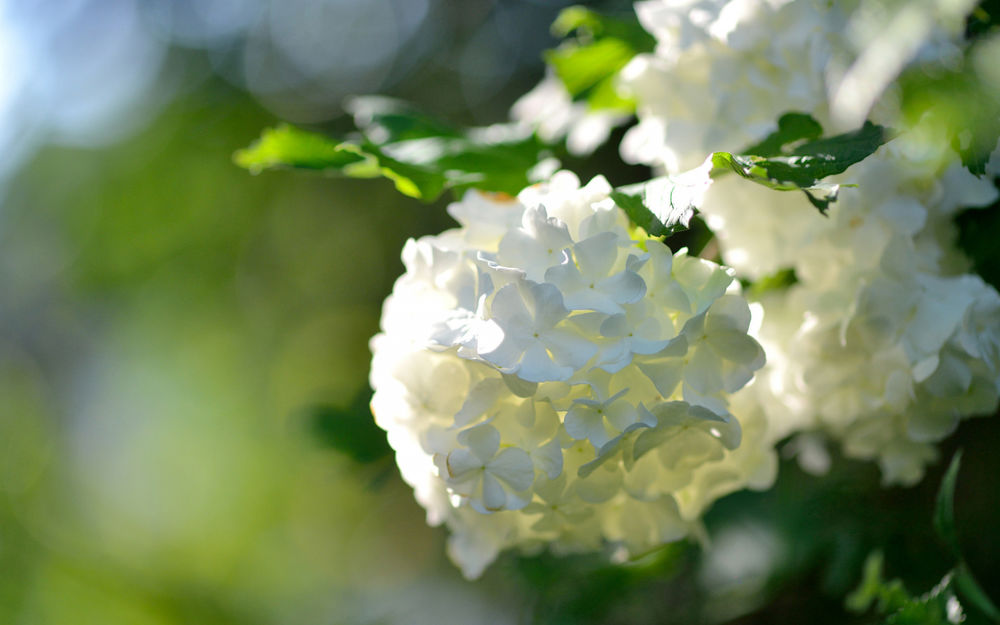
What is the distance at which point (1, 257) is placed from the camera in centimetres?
358

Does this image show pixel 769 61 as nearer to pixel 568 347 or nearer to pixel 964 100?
pixel 964 100

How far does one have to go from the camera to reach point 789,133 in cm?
56

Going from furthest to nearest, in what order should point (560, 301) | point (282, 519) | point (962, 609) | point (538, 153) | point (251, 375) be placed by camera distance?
point (251, 375) < point (282, 519) < point (538, 153) < point (962, 609) < point (560, 301)

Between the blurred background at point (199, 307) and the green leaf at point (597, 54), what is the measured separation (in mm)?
1599

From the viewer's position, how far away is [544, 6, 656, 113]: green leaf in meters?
0.73

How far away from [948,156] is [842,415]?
0.76 ft

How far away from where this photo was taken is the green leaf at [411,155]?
638mm

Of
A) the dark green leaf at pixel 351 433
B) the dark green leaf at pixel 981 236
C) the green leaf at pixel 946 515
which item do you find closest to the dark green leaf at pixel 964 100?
the dark green leaf at pixel 981 236

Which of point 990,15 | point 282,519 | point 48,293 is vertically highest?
point 990,15

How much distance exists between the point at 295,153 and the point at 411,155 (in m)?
0.11

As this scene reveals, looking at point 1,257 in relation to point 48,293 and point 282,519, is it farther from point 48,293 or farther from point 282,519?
point 282,519

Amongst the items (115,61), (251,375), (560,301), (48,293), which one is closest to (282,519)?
(251,375)

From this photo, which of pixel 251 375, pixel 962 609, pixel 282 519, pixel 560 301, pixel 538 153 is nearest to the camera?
pixel 560 301

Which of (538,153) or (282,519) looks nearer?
(538,153)
